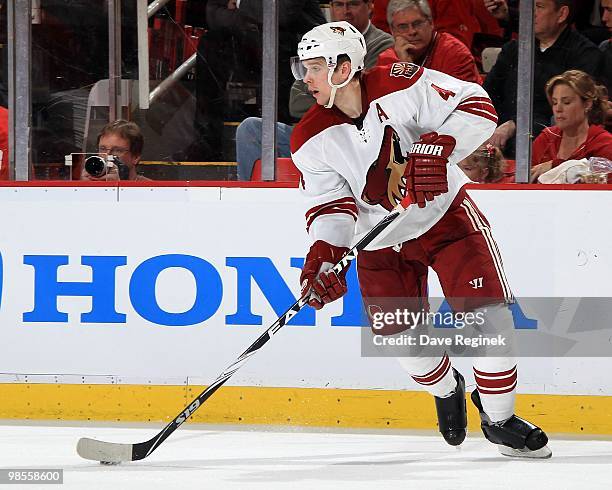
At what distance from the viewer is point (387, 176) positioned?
3520 millimetres

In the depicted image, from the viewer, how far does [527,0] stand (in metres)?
3.94

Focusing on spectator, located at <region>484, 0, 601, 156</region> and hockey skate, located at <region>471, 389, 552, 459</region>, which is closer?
hockey skate, located at <region>471, 389, 552, 459</region>

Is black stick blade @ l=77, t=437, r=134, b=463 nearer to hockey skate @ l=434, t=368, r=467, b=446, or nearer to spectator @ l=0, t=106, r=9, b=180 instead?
hockey skate @ l=434, t=368, r=467, b=446

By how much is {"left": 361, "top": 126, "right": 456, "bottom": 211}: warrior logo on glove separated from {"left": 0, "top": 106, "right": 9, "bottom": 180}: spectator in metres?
1.37

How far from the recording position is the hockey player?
3.44m

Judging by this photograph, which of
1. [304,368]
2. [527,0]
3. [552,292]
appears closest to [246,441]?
[304,368]

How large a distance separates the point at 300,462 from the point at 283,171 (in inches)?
41.5

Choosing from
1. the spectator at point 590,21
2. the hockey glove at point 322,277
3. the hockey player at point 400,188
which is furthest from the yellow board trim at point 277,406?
the spectator at point 590,21

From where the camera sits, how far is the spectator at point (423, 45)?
12.8 feet

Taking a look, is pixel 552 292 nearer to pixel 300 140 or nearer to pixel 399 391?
pixel 399 391

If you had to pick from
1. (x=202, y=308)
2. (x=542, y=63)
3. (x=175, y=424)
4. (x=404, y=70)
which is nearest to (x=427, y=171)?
(x=404, y=70)

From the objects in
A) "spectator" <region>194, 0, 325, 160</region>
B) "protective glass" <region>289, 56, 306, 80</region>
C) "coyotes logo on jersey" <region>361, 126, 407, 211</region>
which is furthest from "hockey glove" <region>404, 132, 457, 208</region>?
"spectator" <region>194, 0, 325, 160</region>

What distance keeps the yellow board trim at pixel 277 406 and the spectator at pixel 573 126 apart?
75 centimetres

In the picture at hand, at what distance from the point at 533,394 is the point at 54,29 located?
1.98 metres
